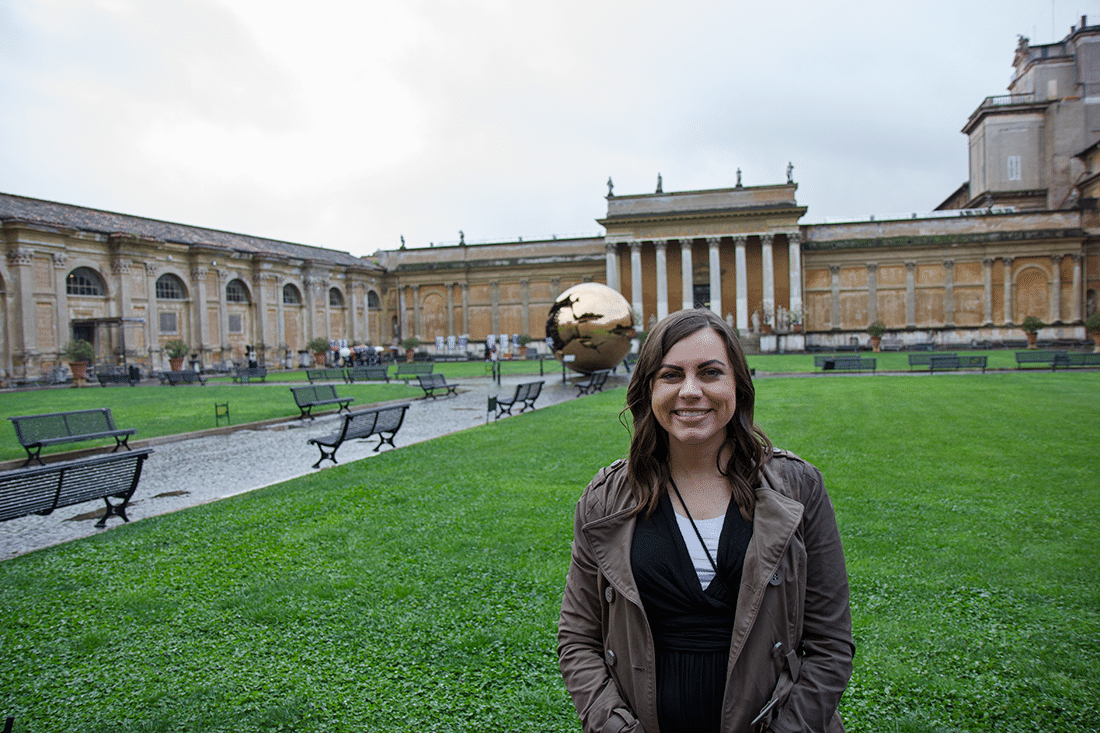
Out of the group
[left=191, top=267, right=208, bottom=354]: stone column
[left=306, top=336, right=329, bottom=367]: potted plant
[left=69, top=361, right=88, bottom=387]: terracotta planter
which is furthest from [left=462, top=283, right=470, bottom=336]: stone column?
[left=69, top=361, right=88, bottom=387]: terracotta planter

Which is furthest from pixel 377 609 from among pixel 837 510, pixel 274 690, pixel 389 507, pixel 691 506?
pixel 837 510

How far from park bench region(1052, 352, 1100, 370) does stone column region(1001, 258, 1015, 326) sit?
25839mm

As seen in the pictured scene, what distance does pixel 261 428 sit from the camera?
14.6 metres

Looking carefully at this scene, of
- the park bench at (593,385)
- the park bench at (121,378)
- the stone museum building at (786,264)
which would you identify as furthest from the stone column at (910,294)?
the park bench at (121,378)

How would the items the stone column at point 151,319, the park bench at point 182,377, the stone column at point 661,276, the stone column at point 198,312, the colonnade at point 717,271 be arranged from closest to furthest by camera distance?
the park bench at point 182,377, the stone column at point 151,319, the stone column at point 198,312, the colonnade at point 717,271, the stone column at point 661,276

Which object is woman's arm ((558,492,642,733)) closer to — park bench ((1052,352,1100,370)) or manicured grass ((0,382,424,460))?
manicured grass ((0,382,424,460))

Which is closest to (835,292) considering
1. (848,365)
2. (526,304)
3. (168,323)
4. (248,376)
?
(526,304)

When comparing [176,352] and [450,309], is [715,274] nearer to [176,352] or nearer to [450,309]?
[450,309]

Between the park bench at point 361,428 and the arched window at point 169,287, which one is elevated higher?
the arched window at point 169,287

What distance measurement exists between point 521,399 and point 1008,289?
150ft

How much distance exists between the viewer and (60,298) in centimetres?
3416

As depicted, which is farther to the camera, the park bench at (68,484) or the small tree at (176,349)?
the small tree at (176,349)

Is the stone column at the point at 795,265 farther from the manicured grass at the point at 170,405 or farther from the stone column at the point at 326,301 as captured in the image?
the stone column at the point at 326,301

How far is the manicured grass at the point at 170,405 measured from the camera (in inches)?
557
